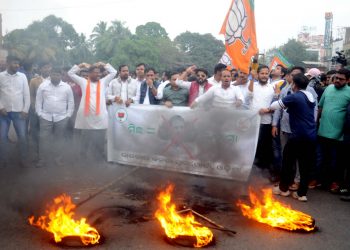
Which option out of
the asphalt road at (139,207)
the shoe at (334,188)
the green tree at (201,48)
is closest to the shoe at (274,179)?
the asphalt road at (139,207)

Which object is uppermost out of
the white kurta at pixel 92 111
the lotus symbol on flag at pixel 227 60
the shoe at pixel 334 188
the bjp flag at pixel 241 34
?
the bjp flag at pixel 241 34

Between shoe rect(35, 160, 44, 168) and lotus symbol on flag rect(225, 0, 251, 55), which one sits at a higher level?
lotus symbol on flag rect(225, 0, 251, 55)

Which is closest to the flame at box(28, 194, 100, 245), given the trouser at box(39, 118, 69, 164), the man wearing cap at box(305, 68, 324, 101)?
the trouser at box(39, 118, 69, 164)

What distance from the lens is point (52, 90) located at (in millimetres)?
7277

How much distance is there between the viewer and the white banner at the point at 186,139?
6.24m

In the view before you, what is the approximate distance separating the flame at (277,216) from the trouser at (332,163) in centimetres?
169

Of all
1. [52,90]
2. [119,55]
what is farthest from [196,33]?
[52,90]

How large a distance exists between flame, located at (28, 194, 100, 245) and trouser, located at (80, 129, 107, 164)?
2.72 m

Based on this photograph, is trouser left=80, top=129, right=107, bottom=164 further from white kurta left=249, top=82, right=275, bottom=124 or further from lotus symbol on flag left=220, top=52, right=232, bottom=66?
white kurta left=249, top=82, right=275, bottom=124

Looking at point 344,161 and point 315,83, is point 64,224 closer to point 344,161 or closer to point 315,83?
point 344,161

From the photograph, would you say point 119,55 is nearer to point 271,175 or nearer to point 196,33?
point 196,33

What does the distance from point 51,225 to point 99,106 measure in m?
3.48

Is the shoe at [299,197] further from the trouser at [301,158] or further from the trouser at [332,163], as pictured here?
the trouser at [332,163]

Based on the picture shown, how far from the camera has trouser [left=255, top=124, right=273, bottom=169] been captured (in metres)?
6.61
